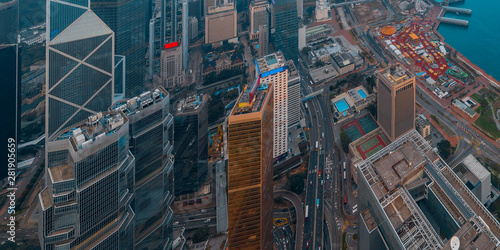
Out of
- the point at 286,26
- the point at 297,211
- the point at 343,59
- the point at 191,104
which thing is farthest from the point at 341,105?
the point at 191,104

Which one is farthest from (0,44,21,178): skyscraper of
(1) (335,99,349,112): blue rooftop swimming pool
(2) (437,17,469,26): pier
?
(2) (437,17,469,26): pier

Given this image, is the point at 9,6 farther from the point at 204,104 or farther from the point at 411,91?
the point at 411,91

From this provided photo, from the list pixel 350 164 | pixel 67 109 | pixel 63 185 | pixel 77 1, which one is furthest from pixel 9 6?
pixel 350 164

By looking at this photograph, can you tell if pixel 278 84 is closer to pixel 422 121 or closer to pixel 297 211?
pixel 297 211

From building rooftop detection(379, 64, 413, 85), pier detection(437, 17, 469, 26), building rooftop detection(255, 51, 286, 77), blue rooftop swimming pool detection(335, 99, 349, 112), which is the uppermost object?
pier detection(437, 17, 469, 26)

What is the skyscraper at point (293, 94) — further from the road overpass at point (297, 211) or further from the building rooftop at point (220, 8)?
the building rooftop at point (220, 8)

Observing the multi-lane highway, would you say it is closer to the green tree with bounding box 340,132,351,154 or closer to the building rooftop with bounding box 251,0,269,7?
the green tree with bounding box 340,132,351,154

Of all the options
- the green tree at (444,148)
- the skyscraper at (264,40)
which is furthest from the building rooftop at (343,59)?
the green tree at (444,148)
